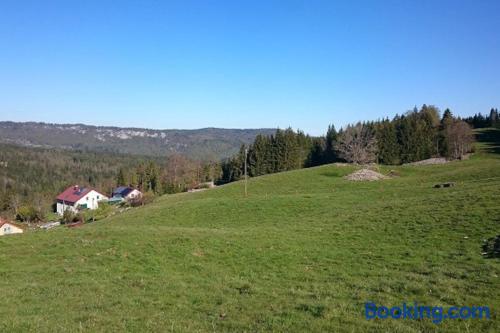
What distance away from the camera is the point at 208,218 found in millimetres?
34562

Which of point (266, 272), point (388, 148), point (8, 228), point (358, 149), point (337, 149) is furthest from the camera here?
point (388, 148)

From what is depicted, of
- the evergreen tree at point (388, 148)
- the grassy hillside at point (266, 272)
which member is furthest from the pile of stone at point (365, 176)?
the evergreen tree at point (388, 148)

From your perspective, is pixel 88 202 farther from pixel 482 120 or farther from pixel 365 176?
pixel 482 120

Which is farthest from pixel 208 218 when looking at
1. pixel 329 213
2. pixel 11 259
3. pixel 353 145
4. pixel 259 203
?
pixel 353 145

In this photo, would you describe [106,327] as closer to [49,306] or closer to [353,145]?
[49,306]

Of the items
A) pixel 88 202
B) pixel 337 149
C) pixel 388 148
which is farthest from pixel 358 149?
pixel 88 202

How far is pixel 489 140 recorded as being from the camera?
112 m

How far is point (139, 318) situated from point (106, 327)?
101 cm

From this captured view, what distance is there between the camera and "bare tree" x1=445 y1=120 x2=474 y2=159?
86775mm

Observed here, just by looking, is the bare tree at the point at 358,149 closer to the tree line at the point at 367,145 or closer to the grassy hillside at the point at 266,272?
the tree line at the point at 367,145

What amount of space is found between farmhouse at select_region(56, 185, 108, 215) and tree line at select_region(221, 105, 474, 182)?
2081 inches

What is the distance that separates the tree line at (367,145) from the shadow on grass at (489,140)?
5955 millimetres

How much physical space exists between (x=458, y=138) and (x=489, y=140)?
3425cm

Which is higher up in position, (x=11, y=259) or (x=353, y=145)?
(x=353, y=145)
